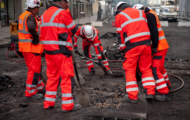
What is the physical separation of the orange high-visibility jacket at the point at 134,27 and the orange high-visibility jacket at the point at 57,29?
1076 mm

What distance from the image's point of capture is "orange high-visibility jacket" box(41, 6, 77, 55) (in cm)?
364

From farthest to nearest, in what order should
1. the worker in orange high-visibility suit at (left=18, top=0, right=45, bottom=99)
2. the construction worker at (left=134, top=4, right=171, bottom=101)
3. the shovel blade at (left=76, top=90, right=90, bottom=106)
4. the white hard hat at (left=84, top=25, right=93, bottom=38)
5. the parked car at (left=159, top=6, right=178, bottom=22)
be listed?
the parked car at (left=159, top=6, right=178, bottom=22) → the white hard hat at (left=84, top=25, right=93, bottom=38) → the worker in orange high-visibility suit at (left=18, top=0, right=45, bottom=99) → the construction worker at (left=134, top=4, right=171, bottom=101) → the shovel blade at (left=76, top=90, right=90, bottom=106)

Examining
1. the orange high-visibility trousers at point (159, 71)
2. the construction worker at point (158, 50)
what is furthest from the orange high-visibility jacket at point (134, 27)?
the orange high-visibility trousers at point (159, 71)

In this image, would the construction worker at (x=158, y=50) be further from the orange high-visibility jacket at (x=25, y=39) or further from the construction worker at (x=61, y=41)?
the orange high-visibility jacket at (x=25, y=39)

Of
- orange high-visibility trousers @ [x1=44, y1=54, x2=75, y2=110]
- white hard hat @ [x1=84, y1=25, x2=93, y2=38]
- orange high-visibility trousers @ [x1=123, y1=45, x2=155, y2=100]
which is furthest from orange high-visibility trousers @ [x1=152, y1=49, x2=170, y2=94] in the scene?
white hard hat @ [x1=84, y1=25, x2=93, y2=38]

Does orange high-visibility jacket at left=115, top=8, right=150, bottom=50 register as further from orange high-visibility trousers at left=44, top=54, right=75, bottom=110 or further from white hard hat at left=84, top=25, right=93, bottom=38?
white hard hat at left=84, top=25, right=93, bottom=38

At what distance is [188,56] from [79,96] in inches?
253

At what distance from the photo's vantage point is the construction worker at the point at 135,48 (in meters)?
4.20

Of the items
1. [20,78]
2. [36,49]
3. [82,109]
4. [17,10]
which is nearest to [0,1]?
[17,10]

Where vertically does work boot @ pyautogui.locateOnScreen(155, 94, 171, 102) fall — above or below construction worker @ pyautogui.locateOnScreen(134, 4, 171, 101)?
below

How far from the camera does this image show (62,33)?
3.69 metres

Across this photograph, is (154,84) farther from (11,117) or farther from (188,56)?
(188,56)

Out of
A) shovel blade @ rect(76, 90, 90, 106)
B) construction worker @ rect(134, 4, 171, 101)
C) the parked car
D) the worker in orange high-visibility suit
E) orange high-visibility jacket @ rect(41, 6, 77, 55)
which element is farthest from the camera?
the parked car

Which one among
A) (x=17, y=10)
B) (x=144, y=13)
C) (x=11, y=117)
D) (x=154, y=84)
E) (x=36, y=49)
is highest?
(x=17, y=10)
